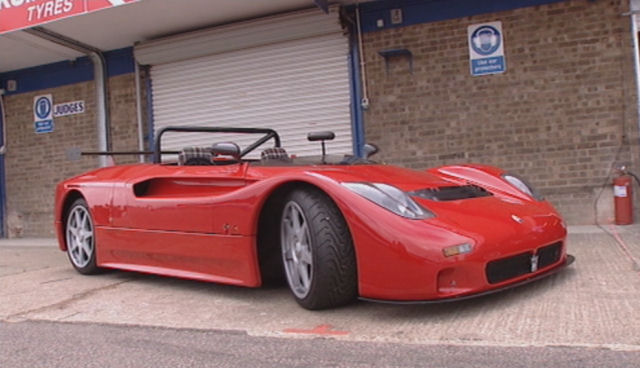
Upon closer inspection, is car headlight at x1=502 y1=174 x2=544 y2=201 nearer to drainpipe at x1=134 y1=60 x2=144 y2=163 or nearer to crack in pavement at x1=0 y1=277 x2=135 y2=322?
crack in pavement at x1=0 y1=277 x2=135 y2=322

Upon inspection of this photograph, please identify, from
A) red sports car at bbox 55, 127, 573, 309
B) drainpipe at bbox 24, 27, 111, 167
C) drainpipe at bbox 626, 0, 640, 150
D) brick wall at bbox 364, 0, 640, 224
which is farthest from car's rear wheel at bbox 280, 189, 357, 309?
drainpipe at bbox 24, 27, 111, 167

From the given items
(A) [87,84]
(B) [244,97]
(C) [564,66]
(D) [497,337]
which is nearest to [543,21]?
(C) [564,66]

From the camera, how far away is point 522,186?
13.1 feet

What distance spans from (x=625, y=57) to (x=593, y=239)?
2.76m

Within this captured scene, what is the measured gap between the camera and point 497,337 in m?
2.47

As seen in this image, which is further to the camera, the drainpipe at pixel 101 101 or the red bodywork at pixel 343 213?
the drainpipe at pixel 101 101

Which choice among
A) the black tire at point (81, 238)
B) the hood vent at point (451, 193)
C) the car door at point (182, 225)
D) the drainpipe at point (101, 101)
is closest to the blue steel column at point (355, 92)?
the car door at point (182, 225)

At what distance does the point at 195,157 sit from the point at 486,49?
181 inches

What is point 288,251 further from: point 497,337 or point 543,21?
point 543,21

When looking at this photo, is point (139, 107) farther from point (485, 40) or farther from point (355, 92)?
point (485, 40)

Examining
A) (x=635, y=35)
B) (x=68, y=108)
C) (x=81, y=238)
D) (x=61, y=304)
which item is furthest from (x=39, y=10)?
(x=635, y=35)

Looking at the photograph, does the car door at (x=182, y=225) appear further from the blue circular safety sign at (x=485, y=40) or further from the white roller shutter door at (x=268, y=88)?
the blue circular safety sign at (x=485, y=40)

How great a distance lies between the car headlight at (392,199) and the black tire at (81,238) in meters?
2.75

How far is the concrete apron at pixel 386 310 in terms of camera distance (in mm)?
2551
